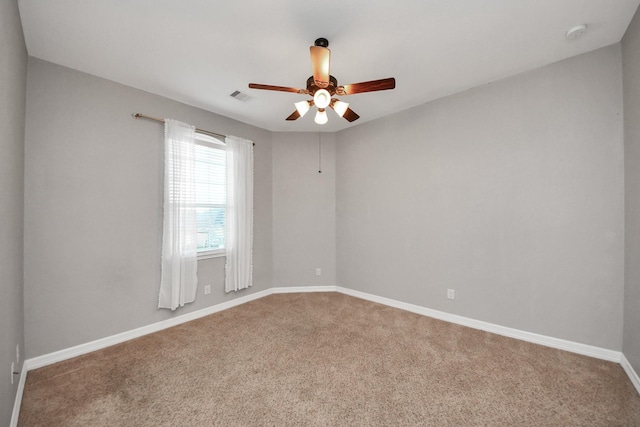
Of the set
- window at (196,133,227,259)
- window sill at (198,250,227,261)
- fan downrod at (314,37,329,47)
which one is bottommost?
window sill at (198,250,227,261)

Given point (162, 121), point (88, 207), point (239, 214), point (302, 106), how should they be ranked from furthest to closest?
point (239, 214)
point (162, 121)
point (88, 207)
point (302, 106)

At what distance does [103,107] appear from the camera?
255 centimetres

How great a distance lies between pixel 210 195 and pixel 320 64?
2328mm

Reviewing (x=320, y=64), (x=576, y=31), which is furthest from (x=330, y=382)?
(x=576, y=31)

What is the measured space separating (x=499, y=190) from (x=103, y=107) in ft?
13.6

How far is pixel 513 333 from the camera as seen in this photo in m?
2.61

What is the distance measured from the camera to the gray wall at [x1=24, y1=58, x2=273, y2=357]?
220cm

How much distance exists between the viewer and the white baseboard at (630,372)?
1842mm

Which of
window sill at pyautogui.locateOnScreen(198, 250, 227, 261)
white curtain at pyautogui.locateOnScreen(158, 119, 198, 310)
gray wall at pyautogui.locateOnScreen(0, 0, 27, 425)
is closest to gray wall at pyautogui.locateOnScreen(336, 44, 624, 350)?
window sill at pyautogui.locateOnScreen(198, 250, 227, 261)

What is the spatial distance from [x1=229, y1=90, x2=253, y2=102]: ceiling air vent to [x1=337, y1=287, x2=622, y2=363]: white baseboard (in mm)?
3175

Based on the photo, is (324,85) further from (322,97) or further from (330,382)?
(330,382)

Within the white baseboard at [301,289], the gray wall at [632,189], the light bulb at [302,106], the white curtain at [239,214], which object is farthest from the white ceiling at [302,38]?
the white baseboard at [301,289]

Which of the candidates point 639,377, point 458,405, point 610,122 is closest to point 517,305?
point 639,377

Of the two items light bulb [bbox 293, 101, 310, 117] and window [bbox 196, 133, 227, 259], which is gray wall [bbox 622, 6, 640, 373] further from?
window [bbox 196, 133, 227, 259]
